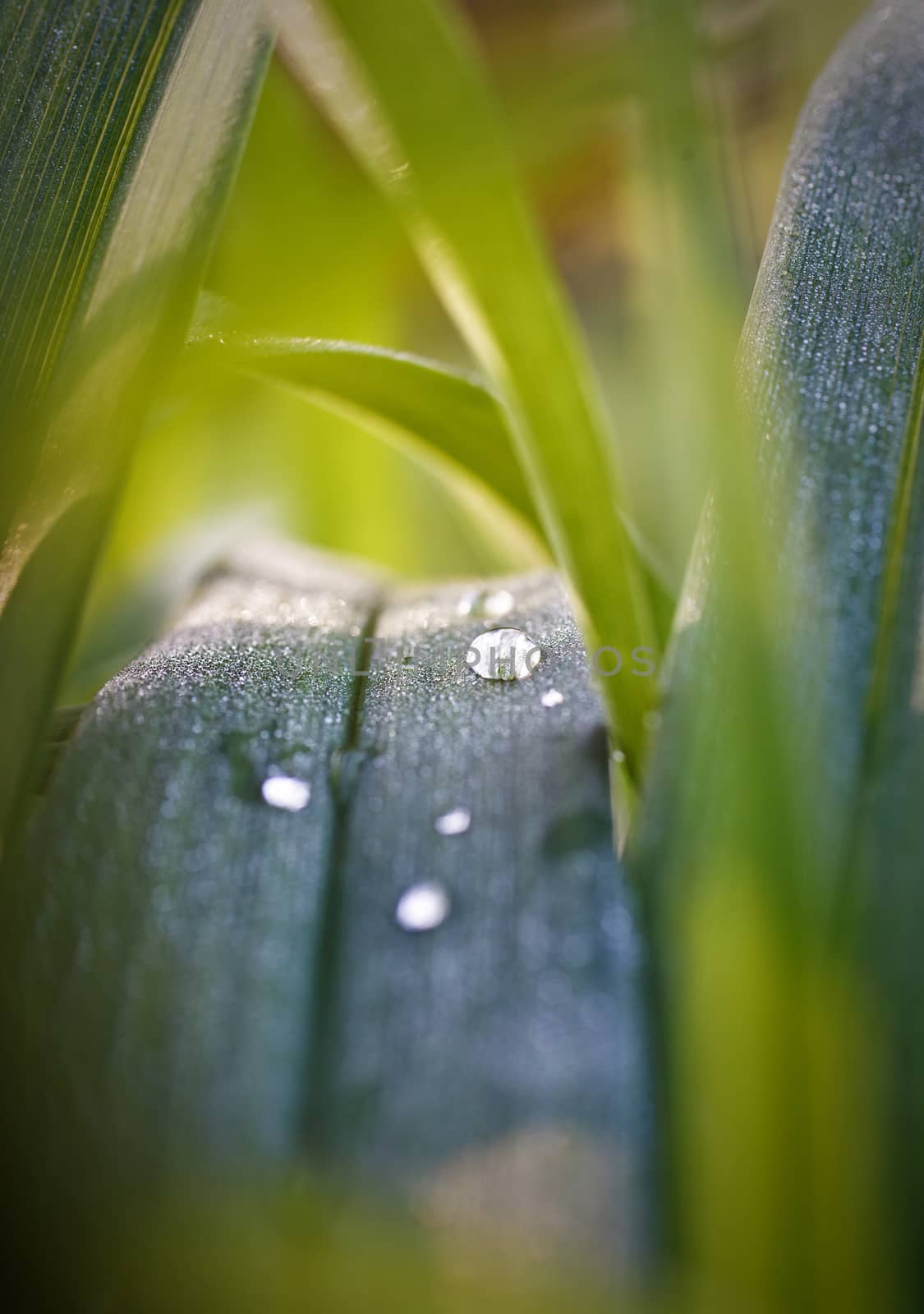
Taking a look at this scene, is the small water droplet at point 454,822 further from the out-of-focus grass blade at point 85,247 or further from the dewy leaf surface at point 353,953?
the out-of-focus grass blade at point 85,247

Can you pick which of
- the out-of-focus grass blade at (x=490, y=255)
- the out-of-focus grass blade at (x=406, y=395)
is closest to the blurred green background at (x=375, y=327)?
the out-of-focus grass blade at (x=406, y=395)

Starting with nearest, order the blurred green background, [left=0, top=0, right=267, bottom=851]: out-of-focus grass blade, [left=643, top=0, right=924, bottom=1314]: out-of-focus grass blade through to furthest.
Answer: [left=643, top=0, right=924, bottom=1314]: out-of-focus grass blade → [left=0, top=0, right=267, bottom=851]: out-of-focus grass blade → the blurred green background

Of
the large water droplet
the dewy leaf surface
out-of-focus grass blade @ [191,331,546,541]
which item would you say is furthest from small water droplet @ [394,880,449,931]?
out-of-focus grass blade @ [191,331,546,541]

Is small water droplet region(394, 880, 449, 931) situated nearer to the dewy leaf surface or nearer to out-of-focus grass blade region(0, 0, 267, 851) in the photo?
the dewy leaf surface

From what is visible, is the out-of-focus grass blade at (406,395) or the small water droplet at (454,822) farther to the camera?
the out-of-focus grass blade at (406,395)

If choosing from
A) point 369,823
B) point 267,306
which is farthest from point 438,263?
point 267,306

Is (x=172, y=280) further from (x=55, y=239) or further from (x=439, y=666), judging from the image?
(x=439, y=666)

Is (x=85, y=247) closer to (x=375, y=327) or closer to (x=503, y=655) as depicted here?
(x=503, y=655)
